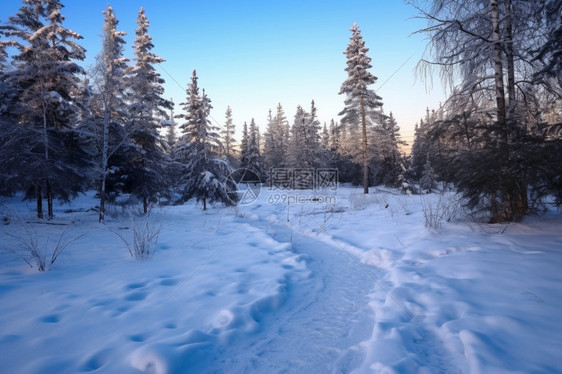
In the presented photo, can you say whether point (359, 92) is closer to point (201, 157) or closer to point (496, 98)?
point (201, 157)

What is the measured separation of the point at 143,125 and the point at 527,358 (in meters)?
16.4

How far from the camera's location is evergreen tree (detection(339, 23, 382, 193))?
20.2 metres

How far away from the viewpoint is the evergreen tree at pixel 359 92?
20188mm

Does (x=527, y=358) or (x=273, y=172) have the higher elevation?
(x=273, y=172)

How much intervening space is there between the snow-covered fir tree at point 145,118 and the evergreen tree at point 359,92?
47.2 feet

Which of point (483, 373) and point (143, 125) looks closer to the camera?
point (483, 373)

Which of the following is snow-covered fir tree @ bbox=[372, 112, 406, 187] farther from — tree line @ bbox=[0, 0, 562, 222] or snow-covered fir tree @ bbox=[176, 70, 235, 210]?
snow-covered fir tree @ bbox=[176, 70, 235, 210]

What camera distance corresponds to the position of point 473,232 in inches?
213

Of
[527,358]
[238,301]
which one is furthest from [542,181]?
[238,301]

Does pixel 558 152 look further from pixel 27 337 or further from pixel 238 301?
pixel 27 337

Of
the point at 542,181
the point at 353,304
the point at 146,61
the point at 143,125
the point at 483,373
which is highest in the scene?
the point at 146,61

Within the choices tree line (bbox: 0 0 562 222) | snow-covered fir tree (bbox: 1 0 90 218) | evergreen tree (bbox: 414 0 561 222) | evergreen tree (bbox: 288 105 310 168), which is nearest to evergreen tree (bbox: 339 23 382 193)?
tree line (bbox: 0 0 562 222)

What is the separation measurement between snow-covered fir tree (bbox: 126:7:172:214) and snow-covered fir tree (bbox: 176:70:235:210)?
2.11 meters

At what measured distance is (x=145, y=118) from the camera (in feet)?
46.8
